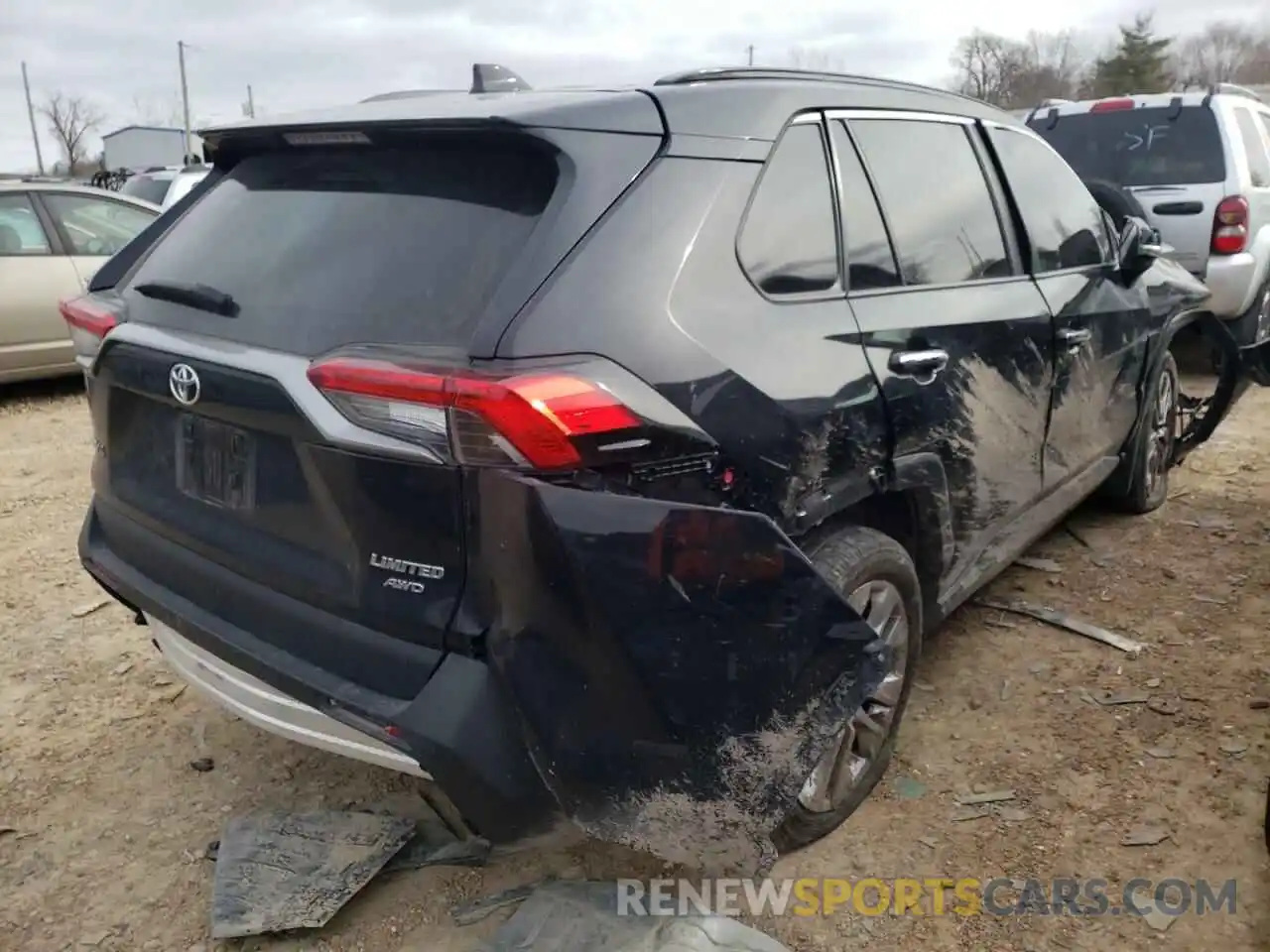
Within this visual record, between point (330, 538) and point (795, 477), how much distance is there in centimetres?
94

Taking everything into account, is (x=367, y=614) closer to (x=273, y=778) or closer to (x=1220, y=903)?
(x=273, y=778)

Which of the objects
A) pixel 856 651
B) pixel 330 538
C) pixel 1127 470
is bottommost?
pixel 1127 470

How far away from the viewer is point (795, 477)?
214cm

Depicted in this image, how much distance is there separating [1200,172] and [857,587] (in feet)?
19.7

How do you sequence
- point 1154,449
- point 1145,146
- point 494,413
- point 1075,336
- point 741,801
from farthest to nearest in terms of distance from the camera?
1. point 1145,146
2. point 1154,449
3. point 1075,336
4. point 741,801
5. point 494,413

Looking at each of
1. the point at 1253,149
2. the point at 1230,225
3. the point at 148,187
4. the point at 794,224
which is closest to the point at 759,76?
the point at 794,224

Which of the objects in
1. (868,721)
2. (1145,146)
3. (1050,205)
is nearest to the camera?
(868,721)

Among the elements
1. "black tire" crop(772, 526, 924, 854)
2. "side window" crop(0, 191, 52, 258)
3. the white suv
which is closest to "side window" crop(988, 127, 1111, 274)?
"black tire" crop(772, 526, 924, 854)

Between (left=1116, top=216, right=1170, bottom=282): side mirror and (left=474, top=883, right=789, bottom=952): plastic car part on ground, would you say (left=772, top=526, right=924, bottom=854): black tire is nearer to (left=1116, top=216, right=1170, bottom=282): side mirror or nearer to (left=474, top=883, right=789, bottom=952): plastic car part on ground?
(left=474, top=883, right=789, bottom=952): plastic car part on ground

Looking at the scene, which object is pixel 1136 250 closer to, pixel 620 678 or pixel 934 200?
pixel 934 200

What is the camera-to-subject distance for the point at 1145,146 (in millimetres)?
7219

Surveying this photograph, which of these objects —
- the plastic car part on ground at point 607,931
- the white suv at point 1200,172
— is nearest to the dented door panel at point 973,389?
the plastic car part on ground at point 607,931

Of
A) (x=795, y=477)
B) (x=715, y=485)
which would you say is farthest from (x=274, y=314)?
(x=795, y=477)

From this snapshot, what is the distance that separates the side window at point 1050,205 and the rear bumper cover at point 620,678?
6.35ft
